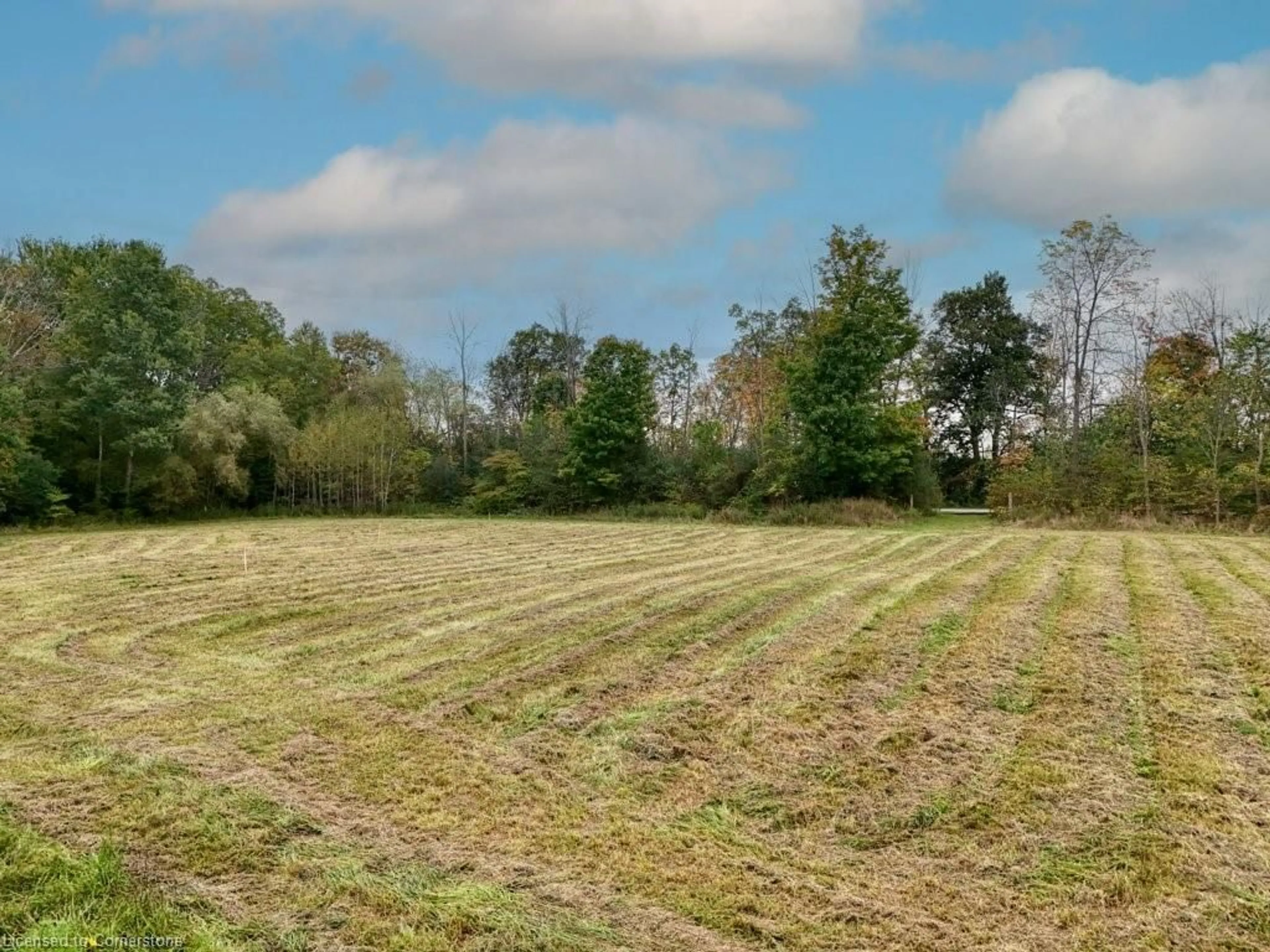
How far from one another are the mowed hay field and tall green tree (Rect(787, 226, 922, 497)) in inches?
603

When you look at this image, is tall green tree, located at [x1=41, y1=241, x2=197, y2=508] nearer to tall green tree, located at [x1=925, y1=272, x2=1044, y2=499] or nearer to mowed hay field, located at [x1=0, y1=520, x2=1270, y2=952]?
mowed hay field, located at [x1=0, y1=520, x2=1270, y2=952]

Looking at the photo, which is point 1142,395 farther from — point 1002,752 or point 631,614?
point 1002,752

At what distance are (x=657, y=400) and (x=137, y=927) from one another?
3259 centimetres

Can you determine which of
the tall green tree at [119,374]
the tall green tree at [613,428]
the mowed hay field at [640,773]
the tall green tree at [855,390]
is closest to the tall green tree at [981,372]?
the tall green tree at [855,390]

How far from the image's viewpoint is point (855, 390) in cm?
2372

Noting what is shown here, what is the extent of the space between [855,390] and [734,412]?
31.9 ft

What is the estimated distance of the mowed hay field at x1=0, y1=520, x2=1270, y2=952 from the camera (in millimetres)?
2527

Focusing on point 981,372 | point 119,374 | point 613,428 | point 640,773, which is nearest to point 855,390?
point 613,428

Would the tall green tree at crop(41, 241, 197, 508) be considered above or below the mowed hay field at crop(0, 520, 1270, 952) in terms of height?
above

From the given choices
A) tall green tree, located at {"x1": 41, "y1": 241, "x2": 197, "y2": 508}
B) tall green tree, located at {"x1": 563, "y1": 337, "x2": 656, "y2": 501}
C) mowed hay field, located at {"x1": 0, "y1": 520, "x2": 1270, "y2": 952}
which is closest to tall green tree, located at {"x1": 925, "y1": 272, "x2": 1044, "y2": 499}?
tall green tree, located at {"x1": 563, "y1": 337, "x2": 656, "y2": 501}

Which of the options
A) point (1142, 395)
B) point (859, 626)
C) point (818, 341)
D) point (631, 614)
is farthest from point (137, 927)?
point (1142, 395)

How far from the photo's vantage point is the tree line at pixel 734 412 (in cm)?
2202

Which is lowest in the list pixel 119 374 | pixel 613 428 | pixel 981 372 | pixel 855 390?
pixel 613 428

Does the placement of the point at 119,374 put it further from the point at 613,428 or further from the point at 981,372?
the point at 981,372
